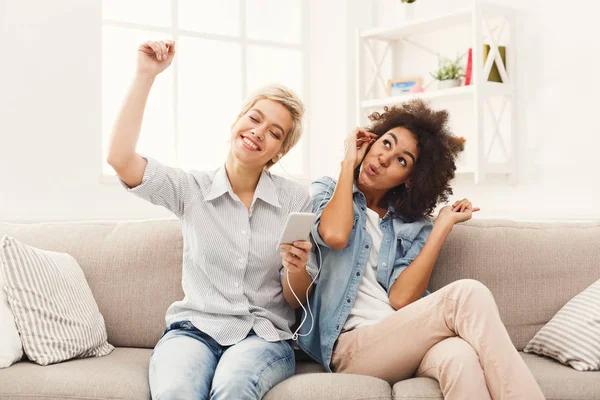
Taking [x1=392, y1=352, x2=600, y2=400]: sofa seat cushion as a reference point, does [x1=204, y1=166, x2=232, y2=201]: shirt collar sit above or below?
above

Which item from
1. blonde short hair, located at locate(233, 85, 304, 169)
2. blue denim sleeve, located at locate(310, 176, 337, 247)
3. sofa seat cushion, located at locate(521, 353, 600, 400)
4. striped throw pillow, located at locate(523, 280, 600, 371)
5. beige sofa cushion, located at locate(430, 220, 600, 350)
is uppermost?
blonde short hair, located at locate(233, 85, 304, 169)

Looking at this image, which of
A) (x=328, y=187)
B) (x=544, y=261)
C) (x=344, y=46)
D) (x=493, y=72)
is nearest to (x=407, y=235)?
(x=328, y=187)

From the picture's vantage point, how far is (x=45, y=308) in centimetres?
205

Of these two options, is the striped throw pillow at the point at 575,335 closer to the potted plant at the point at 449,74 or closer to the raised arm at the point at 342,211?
the raised arm at the point at 342,211

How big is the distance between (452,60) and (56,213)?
88.2 inches

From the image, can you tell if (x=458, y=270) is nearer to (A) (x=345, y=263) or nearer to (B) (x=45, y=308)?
(A) (x=345, y=263)

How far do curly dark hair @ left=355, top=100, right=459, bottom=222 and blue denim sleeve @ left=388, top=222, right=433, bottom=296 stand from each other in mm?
49

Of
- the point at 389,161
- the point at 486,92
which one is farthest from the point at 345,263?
the point at 486,92

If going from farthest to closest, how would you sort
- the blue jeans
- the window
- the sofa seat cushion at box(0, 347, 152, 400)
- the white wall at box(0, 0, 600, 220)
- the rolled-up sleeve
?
the window < the white wall at box(0, 0, 600, 220) < the rolled-up sleeve < the sofa seat cushion at box(0, 347, 152, 400) < the blue jeans

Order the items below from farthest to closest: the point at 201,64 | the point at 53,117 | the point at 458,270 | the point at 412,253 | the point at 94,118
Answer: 1. the point at 201,64
2. the point at 94,118
3. the point at 53,117
4. the point at 458,270
5. the point at 412,253

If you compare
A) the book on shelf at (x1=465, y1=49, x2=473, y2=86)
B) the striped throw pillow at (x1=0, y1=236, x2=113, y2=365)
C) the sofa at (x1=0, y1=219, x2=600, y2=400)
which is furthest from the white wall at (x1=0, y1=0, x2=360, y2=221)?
the book on shelf at (x1=465, y1=49, x2=473, y2=86)

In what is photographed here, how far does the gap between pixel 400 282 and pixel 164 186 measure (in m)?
0.74

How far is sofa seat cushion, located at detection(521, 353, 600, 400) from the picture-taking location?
1.89 meters

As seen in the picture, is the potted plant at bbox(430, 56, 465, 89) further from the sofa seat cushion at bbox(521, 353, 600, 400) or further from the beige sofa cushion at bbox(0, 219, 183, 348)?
the sofa seat cushion at bbox(521, 353, 600, 400)
